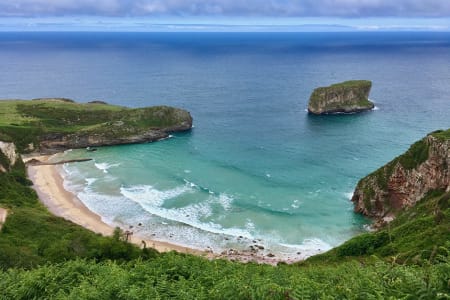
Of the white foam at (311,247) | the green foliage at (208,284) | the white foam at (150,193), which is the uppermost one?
the green foliage at (208,284)

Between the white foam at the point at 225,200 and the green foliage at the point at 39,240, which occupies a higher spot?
the green foliage at the point at 39,240

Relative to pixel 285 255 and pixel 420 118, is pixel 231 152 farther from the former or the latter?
pixel 420 118

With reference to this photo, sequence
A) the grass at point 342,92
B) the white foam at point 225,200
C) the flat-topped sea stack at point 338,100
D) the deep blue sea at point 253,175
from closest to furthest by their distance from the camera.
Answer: the deep blue sea at point 253,175 < the white foam at point 225,200 < the flat-topped sea stack at point 338,100 < the grass at point 342,92

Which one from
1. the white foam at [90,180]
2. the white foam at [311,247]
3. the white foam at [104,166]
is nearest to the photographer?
the white foam at [311,247]

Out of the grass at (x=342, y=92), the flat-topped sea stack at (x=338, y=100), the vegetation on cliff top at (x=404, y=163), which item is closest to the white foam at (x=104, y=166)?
the vegetation on cliff top at (x=404, y=163)

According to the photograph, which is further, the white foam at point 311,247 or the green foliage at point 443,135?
the green foliage at point 443,135

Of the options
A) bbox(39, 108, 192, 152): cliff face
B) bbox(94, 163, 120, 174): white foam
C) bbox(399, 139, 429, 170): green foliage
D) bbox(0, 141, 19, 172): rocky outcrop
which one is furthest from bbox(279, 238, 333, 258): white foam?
bbox(39, 108, 192, 152): cliff face

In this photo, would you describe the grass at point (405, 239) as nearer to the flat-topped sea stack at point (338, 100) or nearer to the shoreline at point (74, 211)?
the shoreline at point (74, 211)

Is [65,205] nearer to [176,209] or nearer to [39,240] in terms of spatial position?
[176,209]
